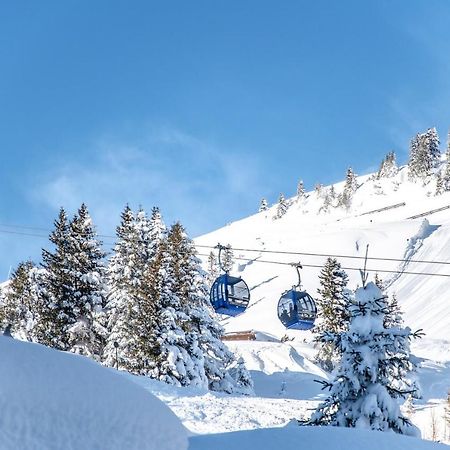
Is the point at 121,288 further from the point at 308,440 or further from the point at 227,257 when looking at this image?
the point at 227,257

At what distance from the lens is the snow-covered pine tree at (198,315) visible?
86.6ft

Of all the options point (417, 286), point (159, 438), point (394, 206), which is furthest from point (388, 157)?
point (159, 438)

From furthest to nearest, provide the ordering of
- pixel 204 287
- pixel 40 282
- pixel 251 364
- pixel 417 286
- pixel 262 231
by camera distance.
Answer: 1. pixel 262 231
2. pixel 417 286
3. pixel 251 364
4. pixel 40 282
5. pixel 204 287

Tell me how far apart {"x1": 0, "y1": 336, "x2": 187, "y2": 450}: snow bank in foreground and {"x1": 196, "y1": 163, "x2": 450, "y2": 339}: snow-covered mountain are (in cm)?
3379

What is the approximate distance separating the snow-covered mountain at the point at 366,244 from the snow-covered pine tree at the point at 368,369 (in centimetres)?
2803

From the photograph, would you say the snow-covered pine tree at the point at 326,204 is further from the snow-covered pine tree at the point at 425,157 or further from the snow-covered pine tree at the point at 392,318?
the snow-covered pine tree at the point at 392,318

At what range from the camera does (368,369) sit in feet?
30.4

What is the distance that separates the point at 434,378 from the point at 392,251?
164 ft

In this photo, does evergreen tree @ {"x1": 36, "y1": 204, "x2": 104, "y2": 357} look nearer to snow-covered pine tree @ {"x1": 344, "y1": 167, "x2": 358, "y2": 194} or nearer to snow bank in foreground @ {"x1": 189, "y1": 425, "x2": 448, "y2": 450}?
snow bank in foreground @ {"x1": 189, "y1": 425, "x2": 448, "y2": 450}

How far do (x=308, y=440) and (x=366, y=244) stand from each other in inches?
2639

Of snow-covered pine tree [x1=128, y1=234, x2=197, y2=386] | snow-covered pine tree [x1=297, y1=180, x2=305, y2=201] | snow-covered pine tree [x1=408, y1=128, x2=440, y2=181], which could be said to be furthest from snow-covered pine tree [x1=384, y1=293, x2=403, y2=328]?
snow-covered pine tree [x1=297, y1=180, x2=305, y2=201]

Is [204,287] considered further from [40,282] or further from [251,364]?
[251,364]

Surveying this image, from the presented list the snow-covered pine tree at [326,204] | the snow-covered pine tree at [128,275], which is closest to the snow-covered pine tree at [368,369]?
the snow-covered pine tree at [128,275]

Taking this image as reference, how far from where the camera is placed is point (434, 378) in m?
42.0
